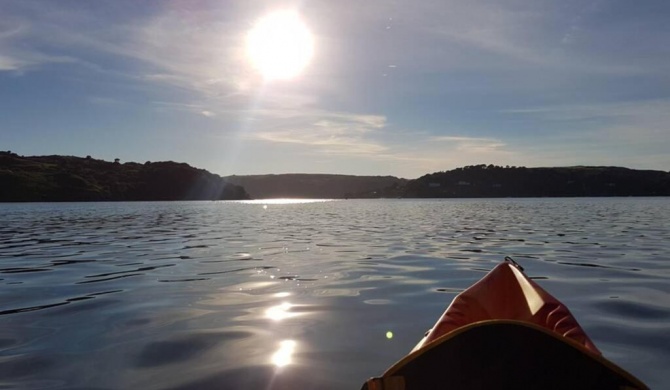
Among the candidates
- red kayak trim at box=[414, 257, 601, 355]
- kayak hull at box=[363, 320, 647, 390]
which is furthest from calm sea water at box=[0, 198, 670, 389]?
kayak hull at box=[363, 320, 647, 390]

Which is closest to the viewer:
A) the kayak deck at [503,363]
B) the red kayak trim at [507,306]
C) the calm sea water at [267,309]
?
the kayak deck at [503,363]

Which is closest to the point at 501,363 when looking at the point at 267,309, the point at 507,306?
the point at 507,306

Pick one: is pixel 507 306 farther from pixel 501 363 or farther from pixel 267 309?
pixel 267 309

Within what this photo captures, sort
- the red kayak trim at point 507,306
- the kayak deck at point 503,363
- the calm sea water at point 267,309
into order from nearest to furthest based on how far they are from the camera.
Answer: the kayak deck at point 503,363 < the red kayak trim at point 507,306 < the calm sea water at point 267,309

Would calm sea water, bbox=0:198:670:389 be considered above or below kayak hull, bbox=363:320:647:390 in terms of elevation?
below

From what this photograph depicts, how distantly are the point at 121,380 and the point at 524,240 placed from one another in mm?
21891

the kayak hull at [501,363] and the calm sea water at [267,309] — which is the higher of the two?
the kayak hull at [501,363]

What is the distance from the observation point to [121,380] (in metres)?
6.23

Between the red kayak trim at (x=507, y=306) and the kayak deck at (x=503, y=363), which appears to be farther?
the red kayak trim at (x=507, y=306)

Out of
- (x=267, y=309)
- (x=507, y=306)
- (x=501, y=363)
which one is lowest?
(x=267, y=309)

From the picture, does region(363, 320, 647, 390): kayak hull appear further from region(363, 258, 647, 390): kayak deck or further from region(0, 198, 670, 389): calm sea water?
region(0, 198, 670, 389): calm sea water

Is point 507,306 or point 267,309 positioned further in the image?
point 267,309

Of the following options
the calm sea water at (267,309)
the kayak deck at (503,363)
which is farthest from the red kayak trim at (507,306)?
the calm sea water at (267,309)

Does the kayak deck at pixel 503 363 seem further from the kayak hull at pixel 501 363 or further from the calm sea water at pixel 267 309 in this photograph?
the calm sea water at pixel 267 309
